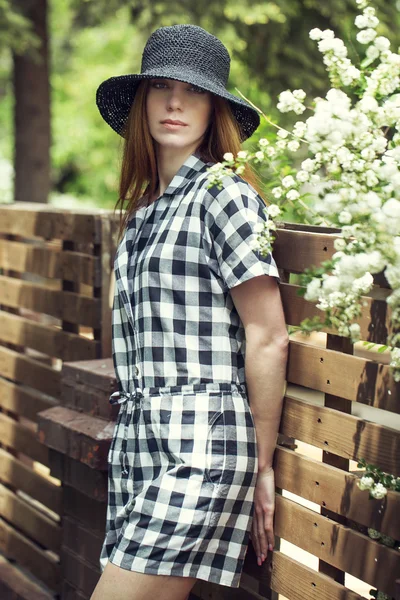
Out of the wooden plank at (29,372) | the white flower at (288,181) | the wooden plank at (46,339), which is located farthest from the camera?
the wooden plank at (29,372)

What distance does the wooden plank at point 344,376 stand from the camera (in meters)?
2.10

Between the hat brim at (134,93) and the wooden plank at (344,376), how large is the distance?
0.74 metres

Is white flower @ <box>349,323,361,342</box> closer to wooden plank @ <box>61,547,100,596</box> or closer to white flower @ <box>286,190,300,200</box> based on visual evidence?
white flower @ <box>286,190,300,200</box>

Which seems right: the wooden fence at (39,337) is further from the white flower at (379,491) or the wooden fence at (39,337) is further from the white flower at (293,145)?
the white flower at (379,491)

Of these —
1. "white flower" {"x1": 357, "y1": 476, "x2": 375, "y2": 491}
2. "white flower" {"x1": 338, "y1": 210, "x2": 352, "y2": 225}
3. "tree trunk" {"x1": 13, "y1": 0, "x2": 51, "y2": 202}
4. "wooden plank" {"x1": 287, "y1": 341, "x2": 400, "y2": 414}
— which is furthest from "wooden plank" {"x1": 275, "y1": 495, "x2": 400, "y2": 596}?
Result: "tree trunk" {"x1": 13, "y1": 0, "x2": 51, "y2": 202}

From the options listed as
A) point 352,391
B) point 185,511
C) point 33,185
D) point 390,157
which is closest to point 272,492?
point 185,511

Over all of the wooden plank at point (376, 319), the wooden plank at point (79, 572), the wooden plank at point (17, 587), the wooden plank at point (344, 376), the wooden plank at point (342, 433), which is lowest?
the wooden plank at point (17, 587)

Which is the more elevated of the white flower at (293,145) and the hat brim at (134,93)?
the hat brim at (134,93)

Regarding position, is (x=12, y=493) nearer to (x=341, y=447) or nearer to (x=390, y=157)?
(x=341, y=447)

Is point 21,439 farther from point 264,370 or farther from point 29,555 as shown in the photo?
point 264,370

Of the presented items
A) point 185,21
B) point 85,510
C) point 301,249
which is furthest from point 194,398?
point 185,21

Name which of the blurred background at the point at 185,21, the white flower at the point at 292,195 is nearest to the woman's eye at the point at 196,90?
the white flower at the point at 292,195

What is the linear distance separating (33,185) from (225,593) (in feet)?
27.8

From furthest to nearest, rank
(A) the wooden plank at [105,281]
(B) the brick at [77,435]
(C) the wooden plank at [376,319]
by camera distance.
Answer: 1. (A) the wooden plank at [105,281]
2. (B) the brick at [77,435]
3. (C) the wooden plank at [376,319]
